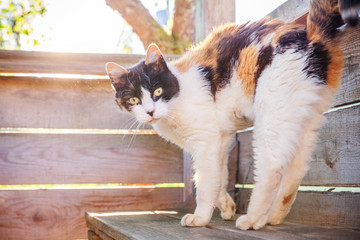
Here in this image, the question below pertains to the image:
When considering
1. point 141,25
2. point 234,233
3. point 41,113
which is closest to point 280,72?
point 234,233

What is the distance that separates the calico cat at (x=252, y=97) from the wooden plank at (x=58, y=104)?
0.53 metres

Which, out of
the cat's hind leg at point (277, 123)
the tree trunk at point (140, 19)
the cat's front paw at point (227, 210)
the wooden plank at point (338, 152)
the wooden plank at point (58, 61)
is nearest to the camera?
the cat's hind leg at point (277, 123)

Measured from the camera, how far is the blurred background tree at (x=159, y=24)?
12.4 ft

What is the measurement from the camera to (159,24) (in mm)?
3885

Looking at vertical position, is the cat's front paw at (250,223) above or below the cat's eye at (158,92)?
below

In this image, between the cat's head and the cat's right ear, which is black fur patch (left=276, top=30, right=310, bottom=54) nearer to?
the cat's head

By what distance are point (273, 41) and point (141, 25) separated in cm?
262

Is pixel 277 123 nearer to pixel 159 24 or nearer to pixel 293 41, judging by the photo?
pixel 293 41

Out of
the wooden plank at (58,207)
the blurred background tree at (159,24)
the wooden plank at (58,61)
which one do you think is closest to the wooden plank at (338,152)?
the wooden plank at (58,207)

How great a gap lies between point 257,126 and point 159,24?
2.74m

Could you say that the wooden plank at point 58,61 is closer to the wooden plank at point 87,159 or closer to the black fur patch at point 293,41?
the wooden plank at point 87,159

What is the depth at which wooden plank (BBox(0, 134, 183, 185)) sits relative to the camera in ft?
7.02

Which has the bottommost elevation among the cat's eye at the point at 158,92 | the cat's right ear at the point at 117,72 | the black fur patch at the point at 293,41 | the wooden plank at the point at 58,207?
the wooden plank at the point at 58,207

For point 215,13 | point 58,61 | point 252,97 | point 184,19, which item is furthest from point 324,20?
point 184,19
